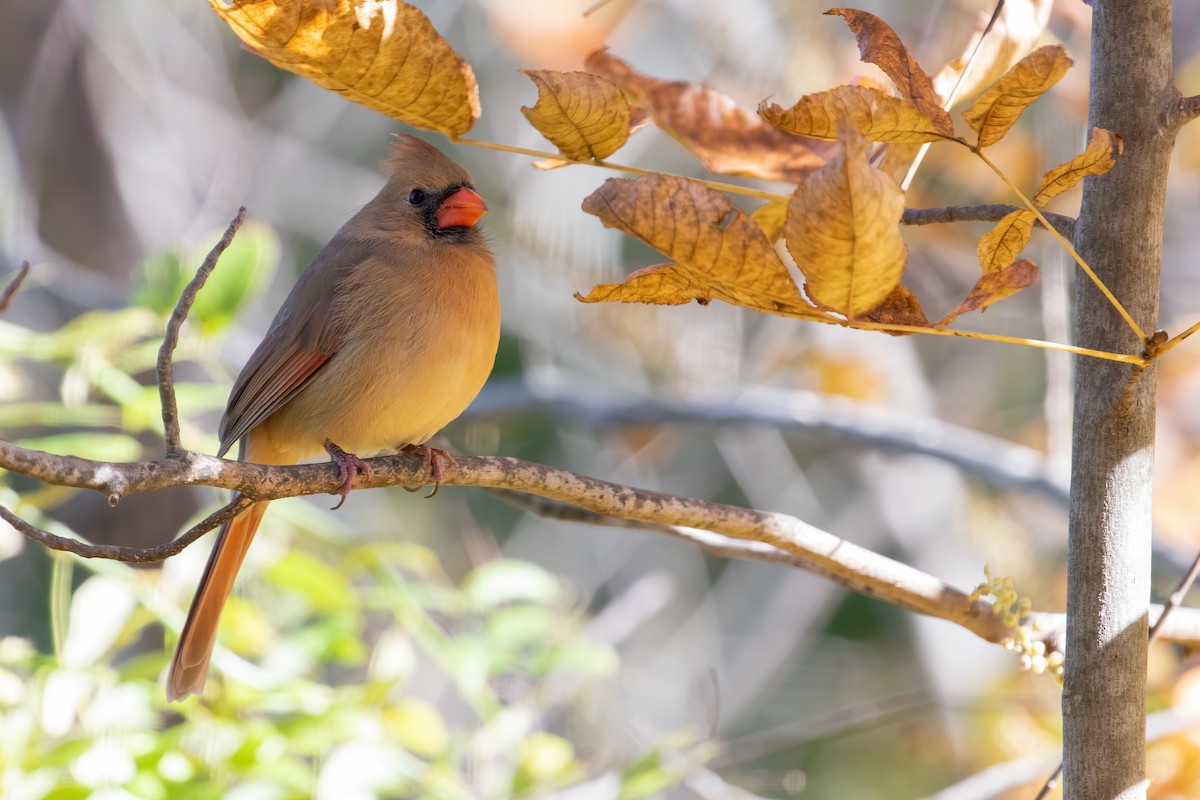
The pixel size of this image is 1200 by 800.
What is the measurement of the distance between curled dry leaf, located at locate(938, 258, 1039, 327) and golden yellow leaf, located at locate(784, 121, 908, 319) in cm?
9

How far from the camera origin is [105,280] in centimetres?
534

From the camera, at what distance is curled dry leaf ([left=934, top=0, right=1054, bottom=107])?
1.47 m

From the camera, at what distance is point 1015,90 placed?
1.17 meters

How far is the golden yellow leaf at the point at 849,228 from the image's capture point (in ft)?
3.25

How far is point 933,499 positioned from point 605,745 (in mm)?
2062

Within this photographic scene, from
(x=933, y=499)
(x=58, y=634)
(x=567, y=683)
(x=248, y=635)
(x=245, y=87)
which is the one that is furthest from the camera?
(x=245, y=87)

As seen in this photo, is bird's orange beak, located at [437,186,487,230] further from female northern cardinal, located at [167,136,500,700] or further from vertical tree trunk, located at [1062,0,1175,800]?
vertical tree trunk, located at [1062,0,1175,800]

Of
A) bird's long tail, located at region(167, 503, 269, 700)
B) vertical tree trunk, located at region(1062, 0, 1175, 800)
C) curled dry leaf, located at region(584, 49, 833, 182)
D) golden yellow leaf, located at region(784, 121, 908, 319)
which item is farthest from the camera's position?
bird's long tail, located at region(167, 503, 269, 700)

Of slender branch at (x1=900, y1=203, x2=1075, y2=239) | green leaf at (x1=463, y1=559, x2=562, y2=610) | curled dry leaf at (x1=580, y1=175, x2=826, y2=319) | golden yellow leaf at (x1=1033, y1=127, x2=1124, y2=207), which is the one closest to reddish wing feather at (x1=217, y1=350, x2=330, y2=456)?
green leaf at (x1=463, y1=559, x2=562, y2=610)

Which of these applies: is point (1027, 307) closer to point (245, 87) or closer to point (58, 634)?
point (58, 634)

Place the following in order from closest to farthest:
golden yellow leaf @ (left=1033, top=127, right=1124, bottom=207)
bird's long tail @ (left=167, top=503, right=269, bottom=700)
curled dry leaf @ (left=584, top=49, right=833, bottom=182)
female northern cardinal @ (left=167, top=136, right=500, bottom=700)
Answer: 1. golden yellow leaf @ (left=1033, top=127, right=1124, bottom=207)
2. curled dry leaf @ (left=584, top=49, right=833, bottom=182)
3. bird's long tail @ (left=167, top=503, right=269, bottom=700)
4. female northern cardinal @ (left=167, top=136, right=500, bottom=700)

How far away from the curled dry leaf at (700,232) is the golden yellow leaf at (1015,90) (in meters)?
0.26

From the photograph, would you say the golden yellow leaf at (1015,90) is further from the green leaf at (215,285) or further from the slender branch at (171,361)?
the green leaf at (215,285)

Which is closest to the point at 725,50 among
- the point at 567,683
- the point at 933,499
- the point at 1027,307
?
the point at 1027,307
